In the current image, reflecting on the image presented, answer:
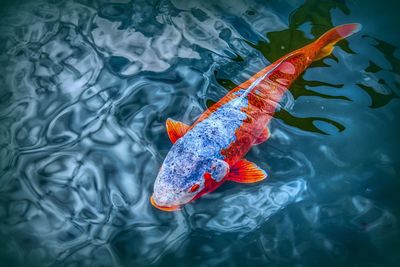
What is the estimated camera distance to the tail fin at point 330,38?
3791 millimetres

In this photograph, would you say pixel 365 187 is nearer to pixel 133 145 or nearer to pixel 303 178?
pixel 303 178

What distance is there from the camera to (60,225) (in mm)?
3053

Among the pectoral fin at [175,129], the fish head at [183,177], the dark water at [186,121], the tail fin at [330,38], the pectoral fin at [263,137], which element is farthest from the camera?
the tail fin at [330,38]

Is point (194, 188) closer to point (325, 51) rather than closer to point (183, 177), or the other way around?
point (183, 177)

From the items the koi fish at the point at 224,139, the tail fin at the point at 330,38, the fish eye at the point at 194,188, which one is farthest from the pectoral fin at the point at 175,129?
the tail fin at the point at 330,38

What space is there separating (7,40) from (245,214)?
327cm

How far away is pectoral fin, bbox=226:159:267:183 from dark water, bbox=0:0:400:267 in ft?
0.68

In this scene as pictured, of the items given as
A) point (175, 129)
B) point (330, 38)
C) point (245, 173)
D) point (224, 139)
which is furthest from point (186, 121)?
point (330, 38)

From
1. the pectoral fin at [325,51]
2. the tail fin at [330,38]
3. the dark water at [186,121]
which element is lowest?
the dark water at [186,121]

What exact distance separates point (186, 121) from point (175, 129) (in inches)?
14.4

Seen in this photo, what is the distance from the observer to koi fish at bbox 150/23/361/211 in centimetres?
283

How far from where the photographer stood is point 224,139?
3006mm

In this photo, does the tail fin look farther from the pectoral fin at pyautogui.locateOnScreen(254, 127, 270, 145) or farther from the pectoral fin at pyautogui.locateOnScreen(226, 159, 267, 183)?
the pectoral fin at pyautogui.locateOnScreen(226, 159, 267, 183)

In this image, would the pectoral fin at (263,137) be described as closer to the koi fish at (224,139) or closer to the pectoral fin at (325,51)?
the koi fish at (224,139)
